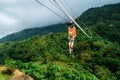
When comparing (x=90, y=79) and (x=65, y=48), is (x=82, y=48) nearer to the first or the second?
(x=65, y=48)

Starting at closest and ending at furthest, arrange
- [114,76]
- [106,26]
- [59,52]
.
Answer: [114,76]
[59,52]
[106,26]

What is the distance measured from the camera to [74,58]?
2899 inches

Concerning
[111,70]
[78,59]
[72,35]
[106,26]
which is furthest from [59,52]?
[72,35]

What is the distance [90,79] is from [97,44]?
40573 millimetres

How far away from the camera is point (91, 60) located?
70.6 metres

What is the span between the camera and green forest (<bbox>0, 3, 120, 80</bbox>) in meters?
46.0

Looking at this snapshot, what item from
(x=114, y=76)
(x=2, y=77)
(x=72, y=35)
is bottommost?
(x=114, y=76)

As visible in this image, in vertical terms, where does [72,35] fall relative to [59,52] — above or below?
above

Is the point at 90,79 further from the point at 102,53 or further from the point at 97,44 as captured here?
the point at 97,44

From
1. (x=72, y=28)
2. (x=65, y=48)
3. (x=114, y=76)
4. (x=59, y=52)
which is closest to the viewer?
(x=72, y=28)

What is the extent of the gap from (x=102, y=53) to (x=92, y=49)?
532 centimetres

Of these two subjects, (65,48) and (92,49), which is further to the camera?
(65,48)

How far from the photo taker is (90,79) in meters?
47.0

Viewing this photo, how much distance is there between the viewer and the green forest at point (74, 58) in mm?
45997
